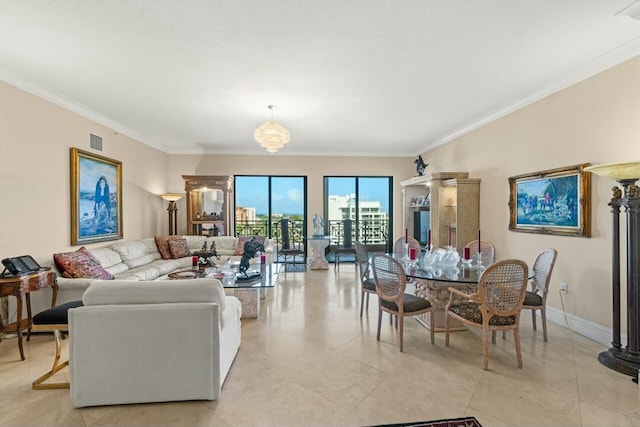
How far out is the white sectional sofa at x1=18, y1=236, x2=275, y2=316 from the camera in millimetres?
3385

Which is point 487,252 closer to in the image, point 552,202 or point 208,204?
point 552,202

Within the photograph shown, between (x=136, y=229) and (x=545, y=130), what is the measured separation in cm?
679

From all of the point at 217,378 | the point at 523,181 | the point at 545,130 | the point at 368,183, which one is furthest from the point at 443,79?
the point at 368,183

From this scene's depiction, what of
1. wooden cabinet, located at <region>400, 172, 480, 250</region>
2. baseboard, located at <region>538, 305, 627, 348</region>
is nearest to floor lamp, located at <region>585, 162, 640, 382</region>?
baseboard, located at <region>538, 305, 627, 348</region>

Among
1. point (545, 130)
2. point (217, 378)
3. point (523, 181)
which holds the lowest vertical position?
point (217, 378)

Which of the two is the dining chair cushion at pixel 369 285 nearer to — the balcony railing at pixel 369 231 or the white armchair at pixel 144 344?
the white armchair at pixel 144 344

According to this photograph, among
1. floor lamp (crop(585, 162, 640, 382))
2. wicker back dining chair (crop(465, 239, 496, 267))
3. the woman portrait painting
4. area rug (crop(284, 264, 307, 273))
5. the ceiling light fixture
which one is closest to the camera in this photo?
floor lamp (crop(585, 162, 640, 382))

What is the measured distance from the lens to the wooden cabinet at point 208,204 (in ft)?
22.5

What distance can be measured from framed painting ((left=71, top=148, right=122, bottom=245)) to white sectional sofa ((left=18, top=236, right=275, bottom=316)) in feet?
0.85

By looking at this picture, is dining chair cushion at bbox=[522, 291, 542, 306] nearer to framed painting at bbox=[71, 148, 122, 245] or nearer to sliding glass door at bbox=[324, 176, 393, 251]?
sliding glass door at bbox=[324, 176, 393, 251]

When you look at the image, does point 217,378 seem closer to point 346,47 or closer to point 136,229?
point 346,47

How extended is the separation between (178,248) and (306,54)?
453 cm

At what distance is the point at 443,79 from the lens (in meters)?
3.42

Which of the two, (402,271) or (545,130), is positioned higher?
(545,130)
